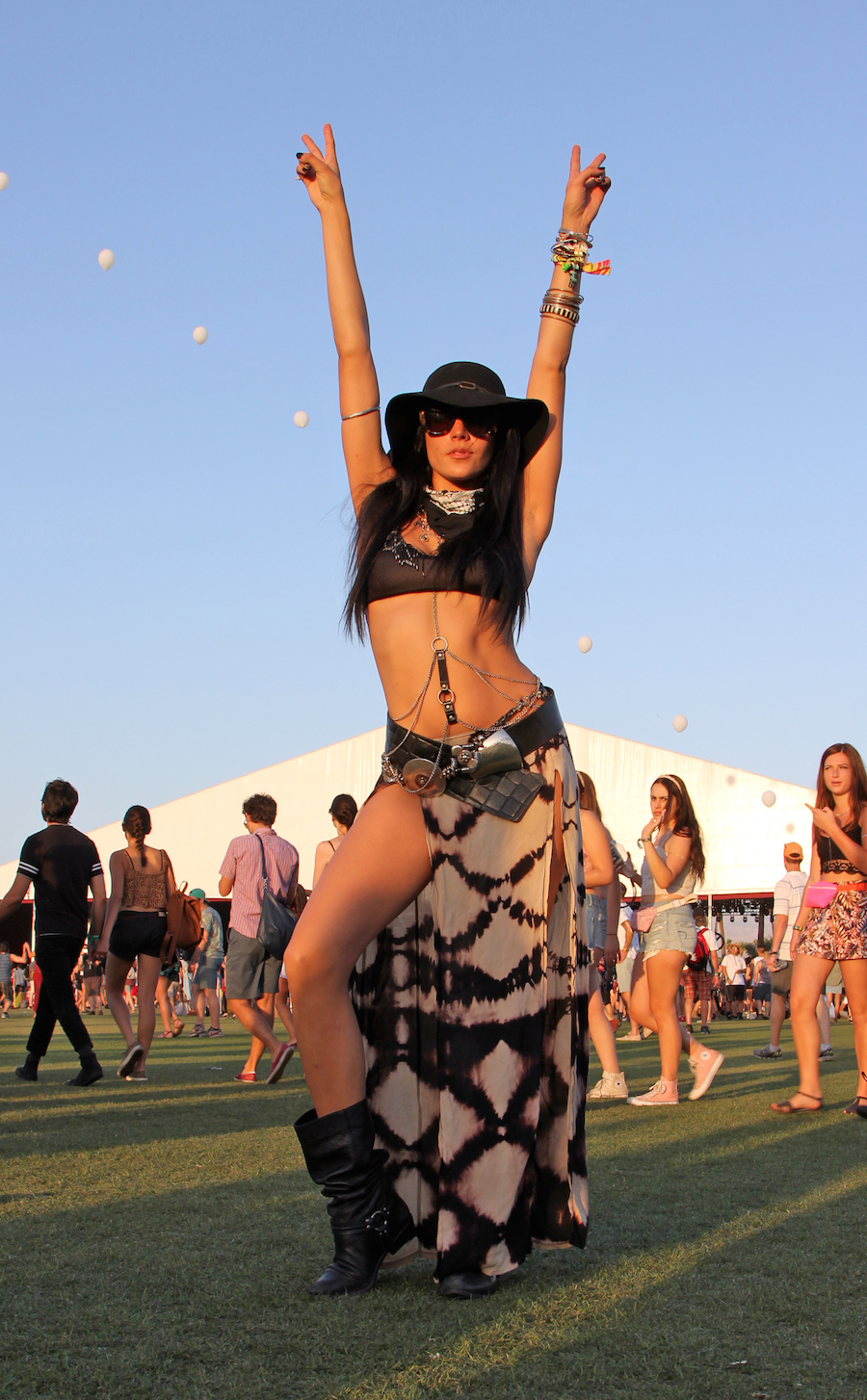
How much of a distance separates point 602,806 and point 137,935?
2643 cm

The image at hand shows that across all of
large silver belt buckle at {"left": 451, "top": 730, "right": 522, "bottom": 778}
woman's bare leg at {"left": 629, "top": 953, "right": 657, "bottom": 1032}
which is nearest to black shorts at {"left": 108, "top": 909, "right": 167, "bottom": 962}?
woman's bare leg at {"left": 629, "top": 953, "right": 657, "bottom": 1032}

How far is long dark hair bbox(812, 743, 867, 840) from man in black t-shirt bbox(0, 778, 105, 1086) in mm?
4437

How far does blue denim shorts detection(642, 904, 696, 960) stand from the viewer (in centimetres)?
792

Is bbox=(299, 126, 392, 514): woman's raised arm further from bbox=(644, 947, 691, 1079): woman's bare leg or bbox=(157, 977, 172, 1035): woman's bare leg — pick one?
bbox=(157, 977, 172, 1035): woman's bare leg

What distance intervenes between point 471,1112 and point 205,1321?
70 cm

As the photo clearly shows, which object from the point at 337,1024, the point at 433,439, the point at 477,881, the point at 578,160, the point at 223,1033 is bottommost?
the point at 223,1033

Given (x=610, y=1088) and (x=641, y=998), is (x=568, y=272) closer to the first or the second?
(x=610, y=1088)

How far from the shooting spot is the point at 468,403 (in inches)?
122

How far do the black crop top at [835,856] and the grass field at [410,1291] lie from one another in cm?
219

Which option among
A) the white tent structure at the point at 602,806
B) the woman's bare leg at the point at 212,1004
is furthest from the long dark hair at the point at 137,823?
the white tent structure at the point at 602,806

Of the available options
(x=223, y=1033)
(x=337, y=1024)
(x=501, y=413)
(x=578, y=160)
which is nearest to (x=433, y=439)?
(x=501, y=413)

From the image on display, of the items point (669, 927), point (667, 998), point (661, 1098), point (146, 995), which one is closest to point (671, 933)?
point (669, 927)

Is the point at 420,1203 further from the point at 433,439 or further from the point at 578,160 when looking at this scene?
the point at 578,160

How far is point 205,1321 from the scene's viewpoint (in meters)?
2.53
